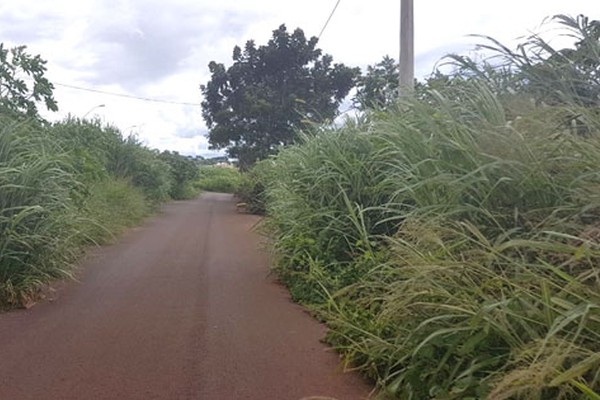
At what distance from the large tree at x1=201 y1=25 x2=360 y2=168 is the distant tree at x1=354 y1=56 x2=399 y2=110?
1105 centimetres

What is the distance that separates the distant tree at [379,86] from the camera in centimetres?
679

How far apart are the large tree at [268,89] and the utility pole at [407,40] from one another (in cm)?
1309

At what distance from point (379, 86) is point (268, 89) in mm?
14328

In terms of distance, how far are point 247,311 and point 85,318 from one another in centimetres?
141

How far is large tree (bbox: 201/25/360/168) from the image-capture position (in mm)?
21688

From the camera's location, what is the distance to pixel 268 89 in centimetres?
2244

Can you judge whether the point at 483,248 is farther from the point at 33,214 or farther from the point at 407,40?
the point at 407,40

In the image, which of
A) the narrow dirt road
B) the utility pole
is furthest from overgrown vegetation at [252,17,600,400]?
the utility pole

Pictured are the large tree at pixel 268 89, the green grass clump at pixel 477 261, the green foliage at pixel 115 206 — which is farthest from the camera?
the large tree at pixel 268 89

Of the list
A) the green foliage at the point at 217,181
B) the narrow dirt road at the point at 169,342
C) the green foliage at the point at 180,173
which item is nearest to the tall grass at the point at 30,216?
the narrow dirt road at the point at 169,342

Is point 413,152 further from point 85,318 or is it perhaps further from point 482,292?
point 85,318

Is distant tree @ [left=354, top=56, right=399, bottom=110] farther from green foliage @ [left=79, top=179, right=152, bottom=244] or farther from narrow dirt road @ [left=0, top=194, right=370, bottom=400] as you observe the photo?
green foliage @ [left=79, top=179, right=152, bottom=244]

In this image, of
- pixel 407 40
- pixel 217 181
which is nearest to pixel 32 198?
pixel 407 40

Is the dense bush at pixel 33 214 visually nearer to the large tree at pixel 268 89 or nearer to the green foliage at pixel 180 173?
the large tree at pixel 268 89
